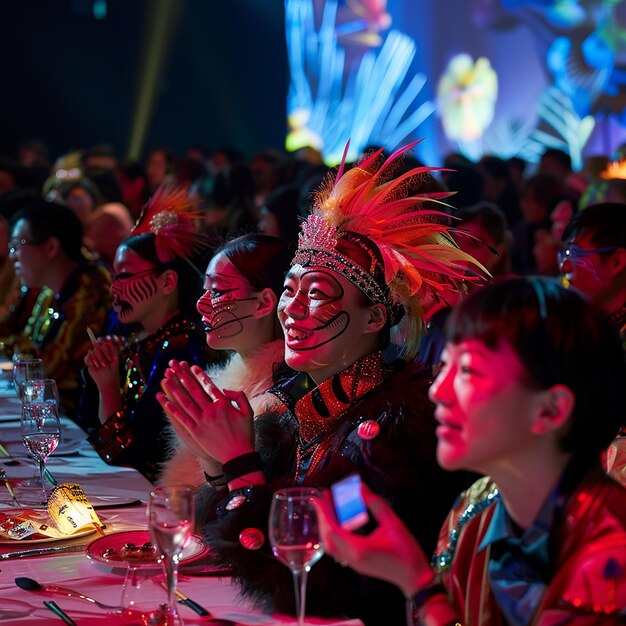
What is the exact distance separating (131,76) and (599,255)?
12.4 meters

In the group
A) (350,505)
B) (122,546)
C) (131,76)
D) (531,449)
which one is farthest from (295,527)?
(131,76)

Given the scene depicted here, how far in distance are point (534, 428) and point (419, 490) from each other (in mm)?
630

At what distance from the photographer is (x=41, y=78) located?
14000 millimetres

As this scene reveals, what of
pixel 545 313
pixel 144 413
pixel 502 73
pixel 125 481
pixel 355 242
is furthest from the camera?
pixel 502 73

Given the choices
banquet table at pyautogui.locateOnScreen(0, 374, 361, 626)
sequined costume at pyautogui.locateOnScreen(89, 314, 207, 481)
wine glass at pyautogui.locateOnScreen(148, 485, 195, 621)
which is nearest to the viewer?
wine glass at pyautogui.locateOnScreen(148, 485, 195, 621)

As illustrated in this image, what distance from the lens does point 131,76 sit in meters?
14.2

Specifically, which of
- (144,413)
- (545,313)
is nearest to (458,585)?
(545,313)

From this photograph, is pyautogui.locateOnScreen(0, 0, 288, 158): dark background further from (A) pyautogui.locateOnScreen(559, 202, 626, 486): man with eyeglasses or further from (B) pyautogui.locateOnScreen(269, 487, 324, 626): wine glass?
(B) pyautogui.locateOnScreen(269, 487, 324, 626): wine glass

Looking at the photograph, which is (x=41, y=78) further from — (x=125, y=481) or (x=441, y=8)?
(x=125, y=481)

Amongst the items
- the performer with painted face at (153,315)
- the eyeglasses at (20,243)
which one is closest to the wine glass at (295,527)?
the performer with painted face at (153,315)

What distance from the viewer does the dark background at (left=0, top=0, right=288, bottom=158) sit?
13.9 m

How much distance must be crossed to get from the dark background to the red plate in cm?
1275

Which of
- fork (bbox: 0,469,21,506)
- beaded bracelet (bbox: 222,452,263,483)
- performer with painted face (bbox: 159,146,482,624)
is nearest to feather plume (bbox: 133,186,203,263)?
fork (bbox: 0,469,21,506)

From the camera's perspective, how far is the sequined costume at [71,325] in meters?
4.20
